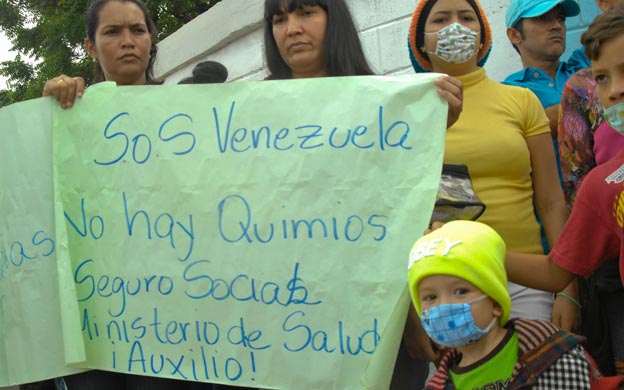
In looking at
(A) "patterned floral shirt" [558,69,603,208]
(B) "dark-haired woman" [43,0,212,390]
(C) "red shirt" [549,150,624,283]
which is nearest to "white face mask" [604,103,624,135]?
(C) "red shirt" [549,150,624,283]

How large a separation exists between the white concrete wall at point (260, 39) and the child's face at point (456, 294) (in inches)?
93.4

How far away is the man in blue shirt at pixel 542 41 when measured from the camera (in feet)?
11.9

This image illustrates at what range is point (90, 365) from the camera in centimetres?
283

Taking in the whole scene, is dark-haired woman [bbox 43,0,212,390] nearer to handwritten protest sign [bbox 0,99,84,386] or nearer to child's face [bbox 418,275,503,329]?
handwritten protest sign [bbox 0,99,84,386]

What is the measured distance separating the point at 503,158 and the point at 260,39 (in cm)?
407

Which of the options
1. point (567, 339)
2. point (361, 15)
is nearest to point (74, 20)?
point (361, 15)

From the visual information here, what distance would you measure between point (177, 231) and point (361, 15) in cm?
Answer: 312

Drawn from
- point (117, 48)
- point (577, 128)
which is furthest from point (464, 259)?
point (117, 48)

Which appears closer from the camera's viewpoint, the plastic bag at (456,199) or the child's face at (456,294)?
the child's face at (456,294)

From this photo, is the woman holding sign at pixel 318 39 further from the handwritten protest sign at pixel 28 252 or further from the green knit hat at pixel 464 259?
the handwritten protest sign at pixel 28 252

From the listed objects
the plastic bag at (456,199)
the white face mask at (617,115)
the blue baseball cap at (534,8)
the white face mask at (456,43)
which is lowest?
the plastic bag at (456,199)

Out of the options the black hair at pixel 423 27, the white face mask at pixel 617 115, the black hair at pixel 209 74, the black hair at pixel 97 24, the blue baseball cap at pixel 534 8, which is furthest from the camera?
the black hair at pixel 209 74

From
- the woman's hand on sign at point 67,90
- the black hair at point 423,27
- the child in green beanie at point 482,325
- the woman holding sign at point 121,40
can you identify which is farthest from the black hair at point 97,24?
the child in green beanie at point 482,325

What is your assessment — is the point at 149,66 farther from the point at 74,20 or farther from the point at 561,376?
the point at 74,20
